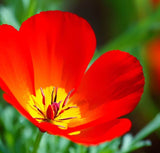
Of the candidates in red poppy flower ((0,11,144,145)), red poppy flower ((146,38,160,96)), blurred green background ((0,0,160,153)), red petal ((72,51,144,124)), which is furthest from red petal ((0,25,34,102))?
red poppy flower ((146,38,160,96))

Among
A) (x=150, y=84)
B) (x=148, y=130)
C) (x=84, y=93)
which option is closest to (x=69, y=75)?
(x=84, y=93)

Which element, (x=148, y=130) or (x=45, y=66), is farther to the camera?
(x=148, y=130)

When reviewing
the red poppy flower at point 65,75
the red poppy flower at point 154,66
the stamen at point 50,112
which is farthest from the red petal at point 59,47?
the red poppy flower at point 154,66

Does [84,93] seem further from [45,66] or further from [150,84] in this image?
[150,84]

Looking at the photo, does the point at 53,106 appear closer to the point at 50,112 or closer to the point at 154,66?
the point at 50,112

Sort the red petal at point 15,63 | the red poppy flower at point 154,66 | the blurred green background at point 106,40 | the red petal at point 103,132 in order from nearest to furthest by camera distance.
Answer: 1. the red petal at point 103,132
2. the red petal at point 15,63
3. the blurred green background at point 106,40
4. the red poppy flower at point 154,66

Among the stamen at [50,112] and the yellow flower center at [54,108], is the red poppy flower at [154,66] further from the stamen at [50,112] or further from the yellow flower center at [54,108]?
the stamen at [50,112]

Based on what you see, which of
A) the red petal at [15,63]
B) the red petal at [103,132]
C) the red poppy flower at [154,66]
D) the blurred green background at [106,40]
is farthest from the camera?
the red poppy flower at [154,66]
